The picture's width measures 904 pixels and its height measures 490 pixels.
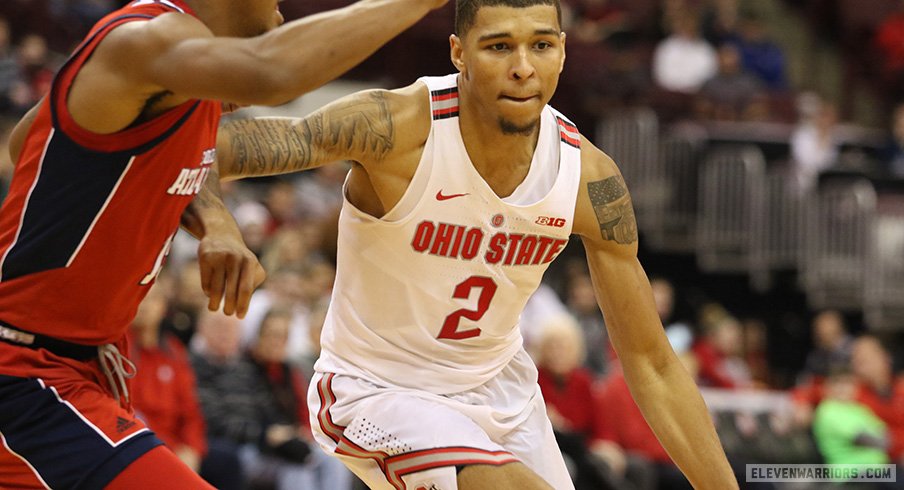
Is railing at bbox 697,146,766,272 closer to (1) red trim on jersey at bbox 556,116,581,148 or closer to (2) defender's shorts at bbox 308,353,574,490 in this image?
(1) red trim on jersey at bbox 556,116,581,148

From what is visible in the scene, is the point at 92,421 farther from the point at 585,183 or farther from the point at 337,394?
the point at 585,183

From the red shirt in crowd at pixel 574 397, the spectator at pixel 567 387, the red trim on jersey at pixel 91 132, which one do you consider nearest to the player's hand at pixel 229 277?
the red trim on jersey at pixel 91 132

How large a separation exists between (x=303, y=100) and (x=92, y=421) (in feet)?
37.2

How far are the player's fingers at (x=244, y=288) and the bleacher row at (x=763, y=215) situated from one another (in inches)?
435

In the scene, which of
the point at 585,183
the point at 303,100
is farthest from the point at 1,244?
the point at 303,100

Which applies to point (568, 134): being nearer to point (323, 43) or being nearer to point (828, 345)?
point (323, 43)

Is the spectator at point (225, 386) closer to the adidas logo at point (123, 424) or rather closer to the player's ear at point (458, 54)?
the player's ear at point (458, 54)

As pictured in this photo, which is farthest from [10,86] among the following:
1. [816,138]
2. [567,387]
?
[816,138]

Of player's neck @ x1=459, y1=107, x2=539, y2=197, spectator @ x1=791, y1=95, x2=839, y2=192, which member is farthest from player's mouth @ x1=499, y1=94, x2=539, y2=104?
spectator @ x1=791, y1=95, x2=839, y2=192

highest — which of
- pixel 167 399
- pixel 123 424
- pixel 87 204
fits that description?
pixel 87 204

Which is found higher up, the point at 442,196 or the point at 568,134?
the point at 568,134

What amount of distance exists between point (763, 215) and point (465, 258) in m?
10.4

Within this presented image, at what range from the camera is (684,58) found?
16.6m

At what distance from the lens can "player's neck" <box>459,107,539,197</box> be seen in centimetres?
485
